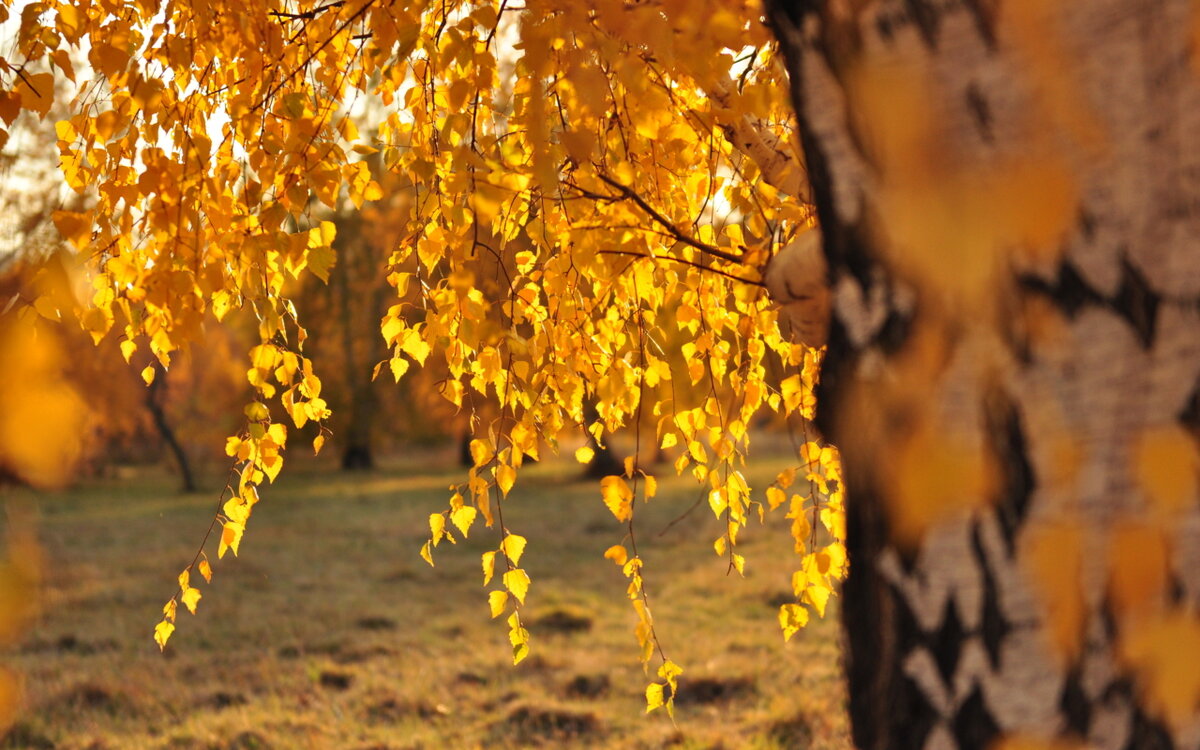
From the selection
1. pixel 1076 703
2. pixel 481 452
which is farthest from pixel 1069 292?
pixel 481 452

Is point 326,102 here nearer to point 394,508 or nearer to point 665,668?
point 665,668

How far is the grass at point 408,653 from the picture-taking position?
541 cm

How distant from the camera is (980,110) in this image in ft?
3.59

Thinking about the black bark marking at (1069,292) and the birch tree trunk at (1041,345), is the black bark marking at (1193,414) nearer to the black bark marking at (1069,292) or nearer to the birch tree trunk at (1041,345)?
the birch tree trunk at (1041,345)

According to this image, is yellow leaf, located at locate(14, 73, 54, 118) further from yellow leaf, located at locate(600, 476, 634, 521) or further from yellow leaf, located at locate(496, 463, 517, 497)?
yellow leaf, located at locate(600, 476, 634, 521)

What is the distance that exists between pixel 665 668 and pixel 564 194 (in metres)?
1.37

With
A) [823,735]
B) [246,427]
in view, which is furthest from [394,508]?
[246,427]

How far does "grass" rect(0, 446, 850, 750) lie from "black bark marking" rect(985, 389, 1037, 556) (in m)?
2.14

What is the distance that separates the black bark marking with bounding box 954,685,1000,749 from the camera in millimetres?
1136

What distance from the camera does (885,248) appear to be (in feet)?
3.76

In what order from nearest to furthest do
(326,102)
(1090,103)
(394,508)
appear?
(1090,103)
(326,102)
(394,508)

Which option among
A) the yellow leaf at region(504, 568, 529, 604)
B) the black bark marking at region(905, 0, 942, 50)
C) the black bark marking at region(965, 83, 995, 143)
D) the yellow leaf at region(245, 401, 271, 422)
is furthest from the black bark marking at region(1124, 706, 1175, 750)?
the yellow leaf at region(245, 401, 271, 422)

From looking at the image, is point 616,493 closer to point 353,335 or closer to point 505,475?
point 505,475

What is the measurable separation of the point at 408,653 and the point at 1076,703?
625cm
